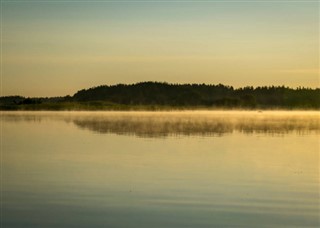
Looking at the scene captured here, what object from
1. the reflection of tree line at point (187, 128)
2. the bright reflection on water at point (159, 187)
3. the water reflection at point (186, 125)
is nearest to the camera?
the bright reflection on water at point (159, 187)

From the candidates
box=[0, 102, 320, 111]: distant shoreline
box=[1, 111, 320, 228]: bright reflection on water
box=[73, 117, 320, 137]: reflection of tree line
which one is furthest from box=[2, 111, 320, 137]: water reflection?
box=[0, 102, 320, 111]: distant shoreline

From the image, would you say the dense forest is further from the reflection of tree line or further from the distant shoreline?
the reflection of tree line

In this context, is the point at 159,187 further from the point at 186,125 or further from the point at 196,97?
the point at 196,97

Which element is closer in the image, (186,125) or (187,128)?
(187,128)

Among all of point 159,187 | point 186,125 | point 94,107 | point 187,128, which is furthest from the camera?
point 94,107

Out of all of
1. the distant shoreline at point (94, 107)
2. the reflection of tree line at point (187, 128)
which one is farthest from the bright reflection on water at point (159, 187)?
the distant shoreline at point (94, 107)

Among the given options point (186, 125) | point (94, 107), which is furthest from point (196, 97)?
point (186, 125)

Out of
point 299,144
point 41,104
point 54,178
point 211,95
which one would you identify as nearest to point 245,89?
point 211,95

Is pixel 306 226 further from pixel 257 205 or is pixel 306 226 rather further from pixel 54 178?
pixel 54 178

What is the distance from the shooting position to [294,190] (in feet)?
44.5

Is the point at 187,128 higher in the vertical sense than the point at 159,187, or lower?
higher

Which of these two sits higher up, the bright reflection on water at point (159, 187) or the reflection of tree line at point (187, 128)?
the reflection of tree line at point (187, 128)

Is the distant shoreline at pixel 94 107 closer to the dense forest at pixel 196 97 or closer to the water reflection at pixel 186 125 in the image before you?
the dense forest at pixel 196 97

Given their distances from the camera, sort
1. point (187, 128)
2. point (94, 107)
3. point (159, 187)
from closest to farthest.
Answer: point (159, 187) < point (187, 128) < point (94, 107)
